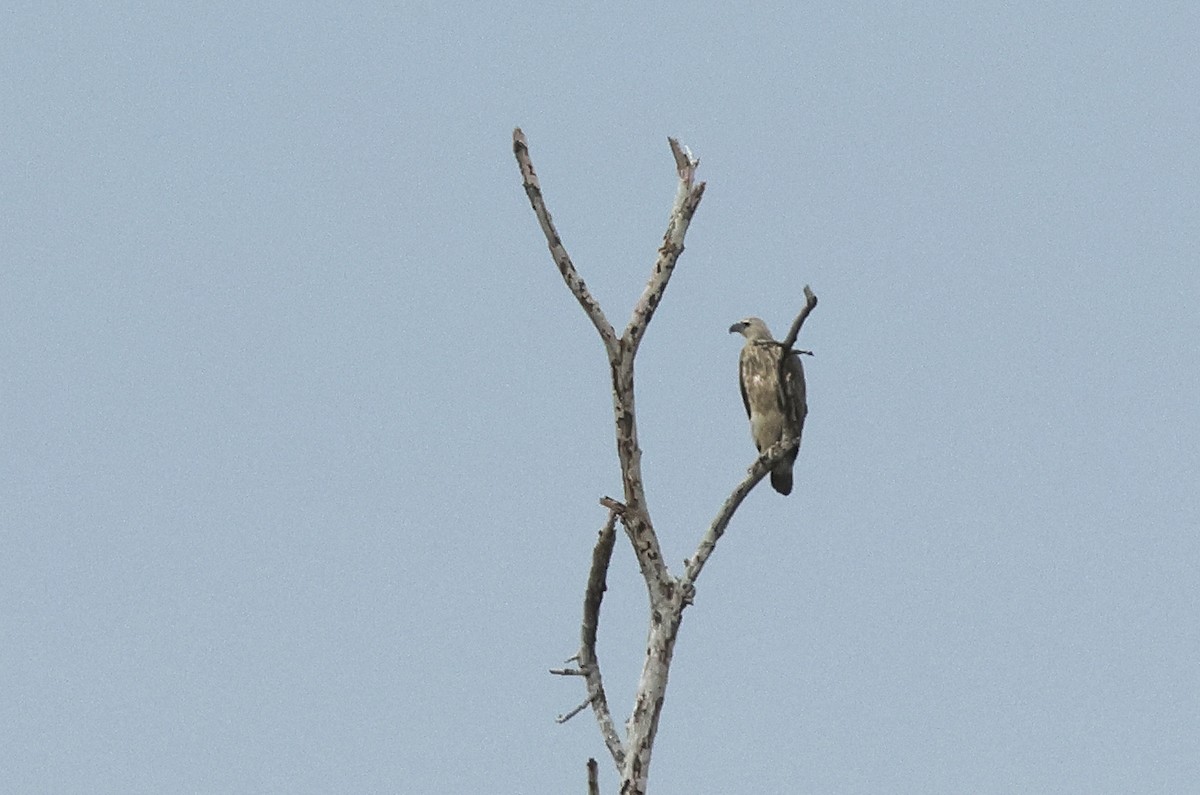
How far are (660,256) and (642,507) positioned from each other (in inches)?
55.5

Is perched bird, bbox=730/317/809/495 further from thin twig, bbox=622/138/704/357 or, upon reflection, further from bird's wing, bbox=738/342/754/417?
thin twig, bbox=622/138/704/357

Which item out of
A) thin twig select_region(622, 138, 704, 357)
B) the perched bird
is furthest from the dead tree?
the perched bird

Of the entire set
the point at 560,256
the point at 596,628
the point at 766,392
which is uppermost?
the point at 766,392

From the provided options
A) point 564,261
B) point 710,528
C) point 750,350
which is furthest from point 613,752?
point 750,350

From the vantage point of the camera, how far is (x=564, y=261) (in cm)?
Answer: 929

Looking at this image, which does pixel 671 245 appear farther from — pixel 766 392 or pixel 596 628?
pixel 766 392

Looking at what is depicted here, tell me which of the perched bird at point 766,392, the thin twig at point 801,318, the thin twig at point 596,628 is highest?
the perched bird at point 766,392

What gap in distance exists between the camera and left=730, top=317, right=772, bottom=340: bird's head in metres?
14.4

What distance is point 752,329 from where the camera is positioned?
572 inches

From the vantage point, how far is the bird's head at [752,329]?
1442cm

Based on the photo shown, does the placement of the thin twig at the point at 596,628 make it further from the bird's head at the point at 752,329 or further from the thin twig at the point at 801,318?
the bird's head at the point at 752,329

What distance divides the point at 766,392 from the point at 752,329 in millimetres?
920

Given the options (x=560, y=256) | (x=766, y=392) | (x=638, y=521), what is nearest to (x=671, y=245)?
(x=560, y=256)

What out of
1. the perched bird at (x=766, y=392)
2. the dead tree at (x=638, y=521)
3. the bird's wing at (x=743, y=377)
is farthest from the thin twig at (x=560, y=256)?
the bird's wing at (x=743, y=377)
